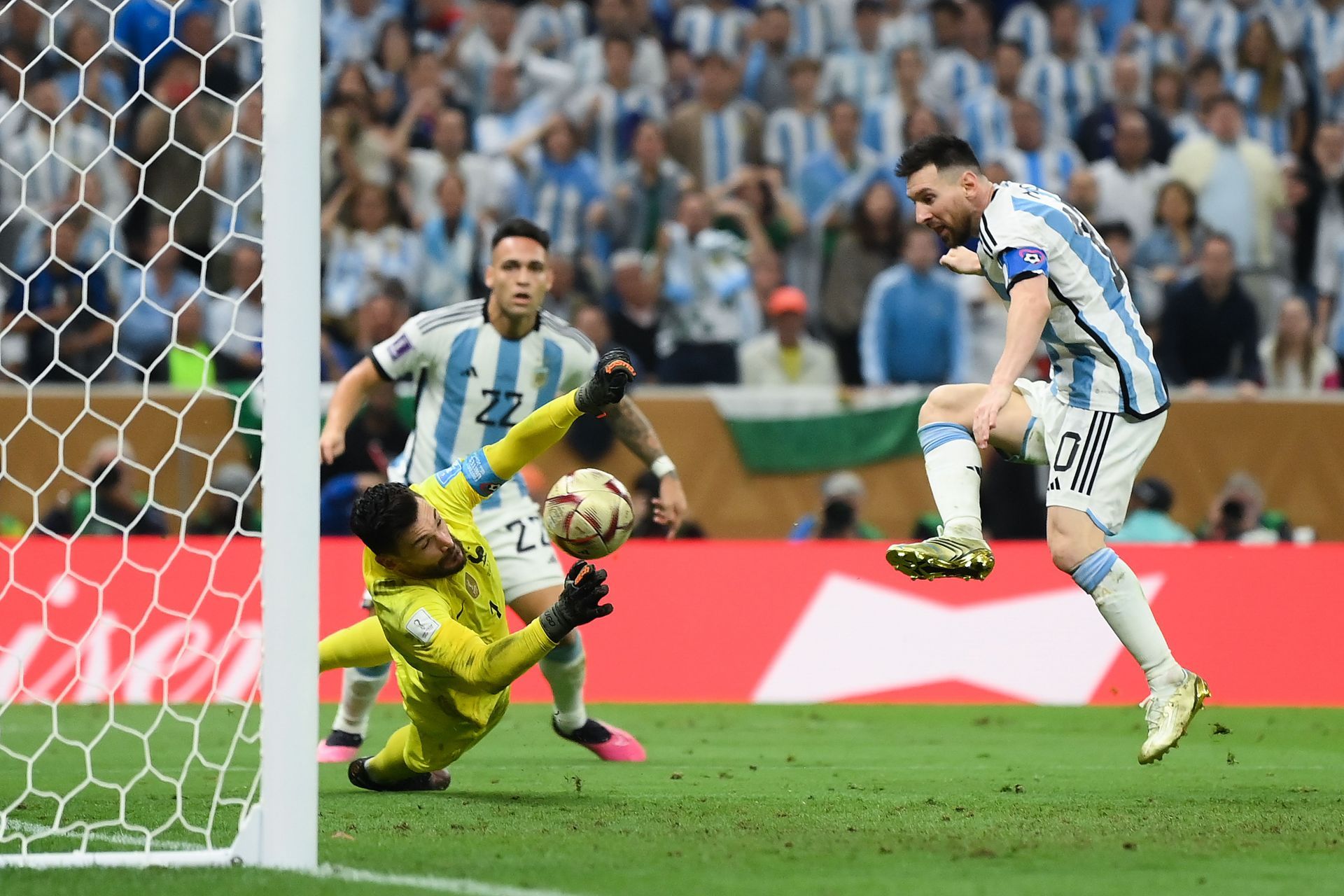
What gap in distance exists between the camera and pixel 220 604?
10.4 m

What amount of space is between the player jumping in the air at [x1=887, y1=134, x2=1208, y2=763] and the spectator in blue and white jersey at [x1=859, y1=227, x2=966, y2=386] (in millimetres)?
6649

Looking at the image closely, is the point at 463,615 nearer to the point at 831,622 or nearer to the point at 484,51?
the point at 831,622

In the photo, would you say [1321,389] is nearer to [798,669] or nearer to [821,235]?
[821,235]

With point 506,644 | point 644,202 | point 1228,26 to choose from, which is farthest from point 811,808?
point 1228,26

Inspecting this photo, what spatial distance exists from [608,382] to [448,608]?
99 centimetres

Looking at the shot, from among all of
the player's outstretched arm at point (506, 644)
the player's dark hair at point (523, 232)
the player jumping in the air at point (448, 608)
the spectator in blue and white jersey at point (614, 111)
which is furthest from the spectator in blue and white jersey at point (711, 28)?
the player's outstretched arm at point (506, 644)

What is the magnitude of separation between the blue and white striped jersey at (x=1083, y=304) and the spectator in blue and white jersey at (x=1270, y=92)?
34.4 ft

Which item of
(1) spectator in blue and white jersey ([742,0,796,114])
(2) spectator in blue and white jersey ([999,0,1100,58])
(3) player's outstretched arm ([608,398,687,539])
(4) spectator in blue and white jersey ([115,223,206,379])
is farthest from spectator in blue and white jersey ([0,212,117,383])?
(2) spectator in blue and white jersey ([999,0,1100,58])

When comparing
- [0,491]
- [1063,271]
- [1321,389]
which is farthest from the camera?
[1321,389]

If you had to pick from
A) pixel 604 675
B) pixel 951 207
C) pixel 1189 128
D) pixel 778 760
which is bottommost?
pixel 604 675

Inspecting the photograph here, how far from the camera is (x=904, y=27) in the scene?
1662cm

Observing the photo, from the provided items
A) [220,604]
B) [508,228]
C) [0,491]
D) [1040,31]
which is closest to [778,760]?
[508,228]

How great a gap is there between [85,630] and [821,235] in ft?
22.1

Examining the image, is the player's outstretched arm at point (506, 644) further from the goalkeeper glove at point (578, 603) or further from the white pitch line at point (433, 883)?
the white pitch line at point (433, 883)
